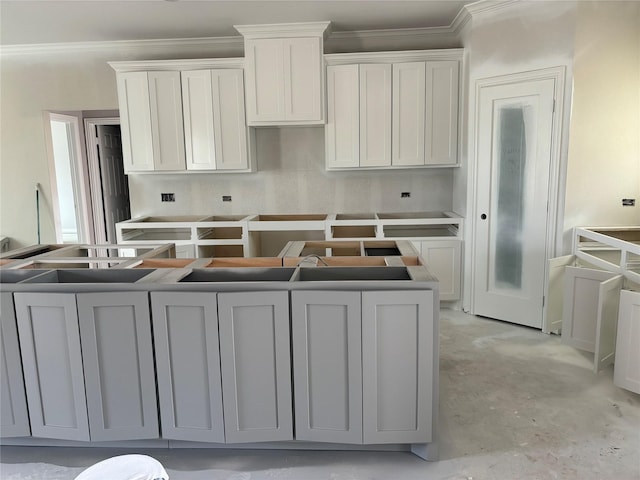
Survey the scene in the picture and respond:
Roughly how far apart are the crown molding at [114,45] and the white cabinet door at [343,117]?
3.63 feet

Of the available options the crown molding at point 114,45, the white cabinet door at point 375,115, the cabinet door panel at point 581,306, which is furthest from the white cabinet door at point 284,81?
the cabinet door panel at point 581,306

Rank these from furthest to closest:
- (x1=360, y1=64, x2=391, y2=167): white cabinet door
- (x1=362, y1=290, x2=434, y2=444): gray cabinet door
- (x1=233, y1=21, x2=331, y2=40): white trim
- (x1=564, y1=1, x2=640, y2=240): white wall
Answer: (x1=360, y1=64, x2=391, y2=167): white cabinet door → (x1=233, y1=21, x2=331, y2=40): white trim → (x1=564, y1=1, x2=640, y2=240): white wall → (x1=362, y1=290, x2=434, y2=444): gray cabinet door

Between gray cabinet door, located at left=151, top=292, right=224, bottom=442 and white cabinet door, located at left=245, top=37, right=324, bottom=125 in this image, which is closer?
gray cabinet door, located at left=151, top=292, right=224, bottom=442

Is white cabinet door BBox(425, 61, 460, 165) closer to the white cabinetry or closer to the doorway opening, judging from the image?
the white cabinetry

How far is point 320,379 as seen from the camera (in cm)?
198

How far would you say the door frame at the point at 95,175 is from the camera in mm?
5332

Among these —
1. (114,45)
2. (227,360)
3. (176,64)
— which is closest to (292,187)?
(176,64)

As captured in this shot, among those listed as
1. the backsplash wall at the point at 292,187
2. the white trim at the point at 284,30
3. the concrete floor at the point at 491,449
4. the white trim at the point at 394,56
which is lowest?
the concrete floor at the point at 491,449

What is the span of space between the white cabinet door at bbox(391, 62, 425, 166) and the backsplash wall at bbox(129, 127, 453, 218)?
403 mm

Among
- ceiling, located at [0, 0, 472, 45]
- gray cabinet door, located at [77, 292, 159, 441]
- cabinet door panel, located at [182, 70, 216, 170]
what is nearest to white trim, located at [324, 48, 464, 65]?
ceiling, located at [0, 0, 472, 45]

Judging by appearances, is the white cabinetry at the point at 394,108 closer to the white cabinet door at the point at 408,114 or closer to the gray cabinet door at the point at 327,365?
the white cabinet door at the point at 408,114

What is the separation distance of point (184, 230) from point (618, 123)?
13.2 feet

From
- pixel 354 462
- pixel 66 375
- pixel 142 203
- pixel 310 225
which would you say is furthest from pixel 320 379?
pixel 142 203

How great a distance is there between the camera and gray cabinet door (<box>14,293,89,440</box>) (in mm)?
1970
